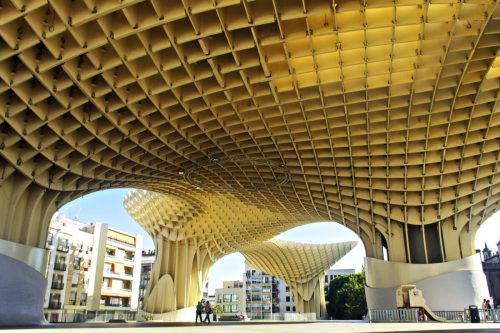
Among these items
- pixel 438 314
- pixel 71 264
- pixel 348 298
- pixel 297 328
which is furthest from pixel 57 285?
pixel 297 328

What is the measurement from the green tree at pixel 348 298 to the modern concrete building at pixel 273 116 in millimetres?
59800

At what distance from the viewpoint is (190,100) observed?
24.0m

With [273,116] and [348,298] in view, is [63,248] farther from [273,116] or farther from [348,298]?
[273,116]

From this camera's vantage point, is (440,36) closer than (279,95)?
Yes

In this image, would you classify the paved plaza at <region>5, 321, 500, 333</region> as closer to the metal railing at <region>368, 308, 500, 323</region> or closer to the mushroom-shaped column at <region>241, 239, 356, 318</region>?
the metal railing at <region>368, 308, 500, 323</region>

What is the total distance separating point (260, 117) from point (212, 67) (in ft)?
19.9

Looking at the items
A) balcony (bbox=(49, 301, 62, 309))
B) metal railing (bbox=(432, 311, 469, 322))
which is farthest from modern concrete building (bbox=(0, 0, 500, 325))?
balcony (bbox=(49, 301, 62, 309))

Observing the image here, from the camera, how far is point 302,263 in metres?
93.9

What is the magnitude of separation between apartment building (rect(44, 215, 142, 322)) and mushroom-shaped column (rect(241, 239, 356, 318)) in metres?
28.6

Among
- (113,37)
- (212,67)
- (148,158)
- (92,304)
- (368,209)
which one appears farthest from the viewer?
(92,304)

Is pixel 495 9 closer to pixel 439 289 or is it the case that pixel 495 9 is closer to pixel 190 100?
pixel 190 100

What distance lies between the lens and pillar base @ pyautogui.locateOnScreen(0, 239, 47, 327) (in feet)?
74.7

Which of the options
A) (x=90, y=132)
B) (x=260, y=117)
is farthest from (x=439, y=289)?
(x=90, y=132)

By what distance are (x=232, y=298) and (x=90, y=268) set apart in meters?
89.2
